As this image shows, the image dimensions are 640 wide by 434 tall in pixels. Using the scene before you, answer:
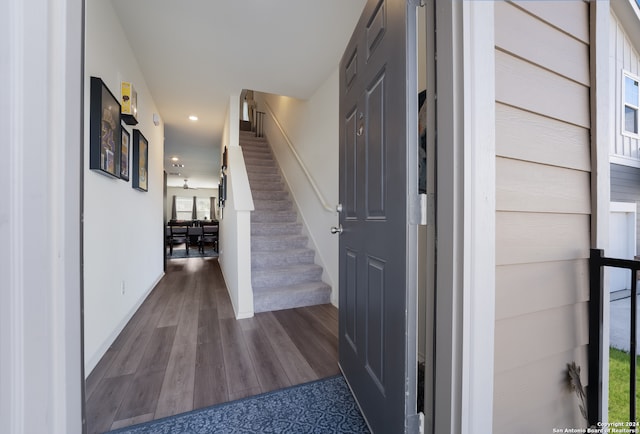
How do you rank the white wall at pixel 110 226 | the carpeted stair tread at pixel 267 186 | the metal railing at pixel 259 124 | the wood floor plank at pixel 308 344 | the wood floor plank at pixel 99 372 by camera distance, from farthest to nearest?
the metal railing at pixel 259 124, the carpeted stair tread at pixel 267 186, the wood floor plank at pixel 308 344, the white wall at pixel 110 226, the wood floor plank at pixel 99 372

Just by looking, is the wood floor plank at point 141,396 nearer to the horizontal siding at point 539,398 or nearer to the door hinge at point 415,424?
the door hinge at point 415,424

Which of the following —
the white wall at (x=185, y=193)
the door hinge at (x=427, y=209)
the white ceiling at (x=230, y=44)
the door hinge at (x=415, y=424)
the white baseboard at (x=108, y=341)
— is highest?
the white ceiling at (x=230, y=44)

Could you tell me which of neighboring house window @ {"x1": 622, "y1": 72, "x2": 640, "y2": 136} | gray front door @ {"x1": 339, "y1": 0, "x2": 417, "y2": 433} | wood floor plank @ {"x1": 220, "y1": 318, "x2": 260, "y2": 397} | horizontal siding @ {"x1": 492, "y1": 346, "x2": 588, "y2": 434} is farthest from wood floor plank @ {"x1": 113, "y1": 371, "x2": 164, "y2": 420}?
neighboring house window @ {"x1": 622, "y1": 72, "x2": 640, "y2": 136}

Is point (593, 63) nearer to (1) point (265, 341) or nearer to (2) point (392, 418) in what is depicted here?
(2) point (392, 418)

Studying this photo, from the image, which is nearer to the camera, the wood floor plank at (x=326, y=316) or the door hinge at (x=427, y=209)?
the door hinge at (x=427, y=209)

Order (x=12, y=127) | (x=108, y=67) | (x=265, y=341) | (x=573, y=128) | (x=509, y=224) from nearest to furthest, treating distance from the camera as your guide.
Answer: (x=12, y=127) → (x=509, y=224) → (x=573, y=128) → (x=108, y=67) → (x=265, y=341)

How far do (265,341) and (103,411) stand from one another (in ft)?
3.18

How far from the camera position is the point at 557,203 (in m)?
0.90

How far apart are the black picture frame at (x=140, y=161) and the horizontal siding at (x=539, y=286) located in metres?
2.95

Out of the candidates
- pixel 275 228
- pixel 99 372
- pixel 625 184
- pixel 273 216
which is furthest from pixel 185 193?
pixel 625 184

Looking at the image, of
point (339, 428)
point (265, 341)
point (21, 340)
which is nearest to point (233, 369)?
point (265, 341)

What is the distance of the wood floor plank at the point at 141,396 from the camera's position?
1.26m

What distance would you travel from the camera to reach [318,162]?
3.19 meters

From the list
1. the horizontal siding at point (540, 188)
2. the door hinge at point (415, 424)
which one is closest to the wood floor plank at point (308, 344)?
the door hinge at point (415, 424)
